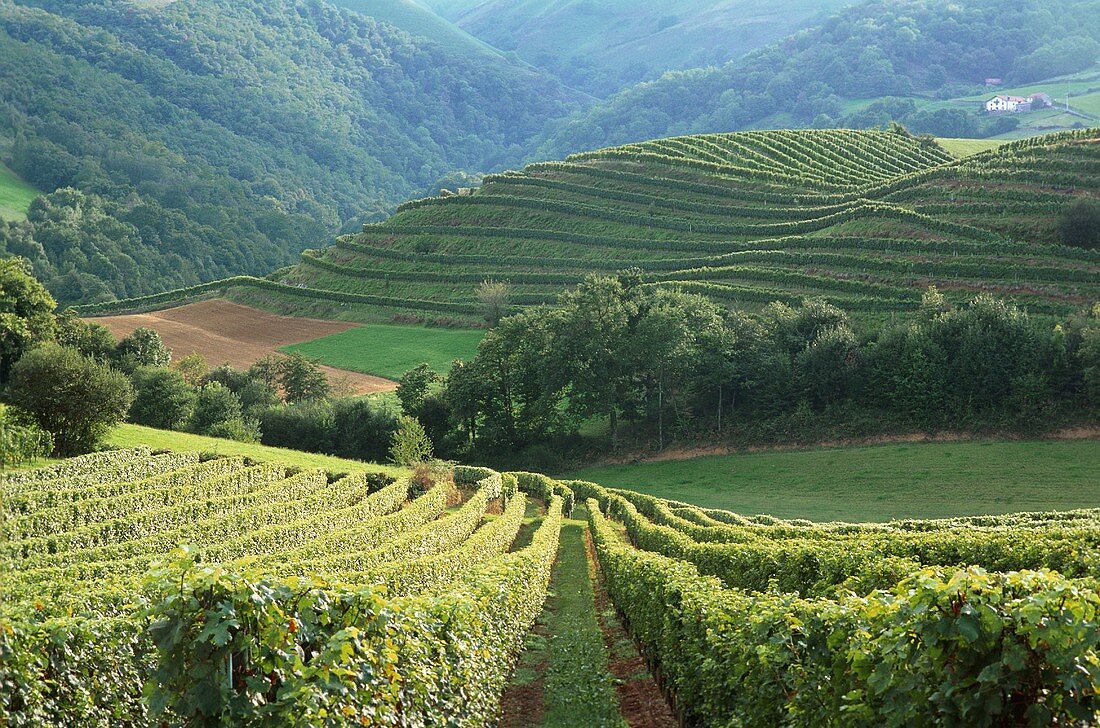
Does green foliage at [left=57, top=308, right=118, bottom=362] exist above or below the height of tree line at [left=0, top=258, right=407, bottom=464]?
above

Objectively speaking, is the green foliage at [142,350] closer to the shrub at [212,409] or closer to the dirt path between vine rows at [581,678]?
the shrub at [212,409]

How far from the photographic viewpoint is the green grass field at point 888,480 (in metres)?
51.6

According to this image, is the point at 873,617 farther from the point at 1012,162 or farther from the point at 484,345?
the point at 1012,162

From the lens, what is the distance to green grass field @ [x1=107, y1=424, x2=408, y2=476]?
154ft

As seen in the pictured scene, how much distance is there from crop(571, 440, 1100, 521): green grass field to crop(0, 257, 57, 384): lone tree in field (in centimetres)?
3483

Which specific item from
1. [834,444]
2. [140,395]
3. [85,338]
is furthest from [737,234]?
[140,395]

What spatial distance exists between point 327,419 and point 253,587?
207 ft

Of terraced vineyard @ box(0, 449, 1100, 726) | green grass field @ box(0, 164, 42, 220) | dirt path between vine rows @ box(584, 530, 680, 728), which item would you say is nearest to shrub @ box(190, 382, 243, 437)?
terraced vineyard @ box(0, 449, 1100, 726)

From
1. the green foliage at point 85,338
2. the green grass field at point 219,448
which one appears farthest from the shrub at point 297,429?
the green grass field at point 219,448

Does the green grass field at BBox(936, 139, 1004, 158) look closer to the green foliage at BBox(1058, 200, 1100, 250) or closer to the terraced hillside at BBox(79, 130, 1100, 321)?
the terraced hillside at BBox(79, 130, 1100, 321)

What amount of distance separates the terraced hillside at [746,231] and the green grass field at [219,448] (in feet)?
159

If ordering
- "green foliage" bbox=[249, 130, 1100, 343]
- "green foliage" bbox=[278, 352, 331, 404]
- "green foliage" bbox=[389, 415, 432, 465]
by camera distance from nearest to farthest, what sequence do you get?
"green foliage" bbox=[389, 415, 432, 465] → "green foliage" bbox=[278, 352, 331, 404] → "green foliage" bbox=[249, 130, 1100, 343]

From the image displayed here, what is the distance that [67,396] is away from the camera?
4306 cm

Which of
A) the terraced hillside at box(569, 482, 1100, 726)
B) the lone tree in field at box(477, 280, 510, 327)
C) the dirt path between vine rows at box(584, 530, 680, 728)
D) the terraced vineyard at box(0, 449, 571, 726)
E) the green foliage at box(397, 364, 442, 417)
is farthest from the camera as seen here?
the lone tree in field at box(477, 280, 510, 327)
